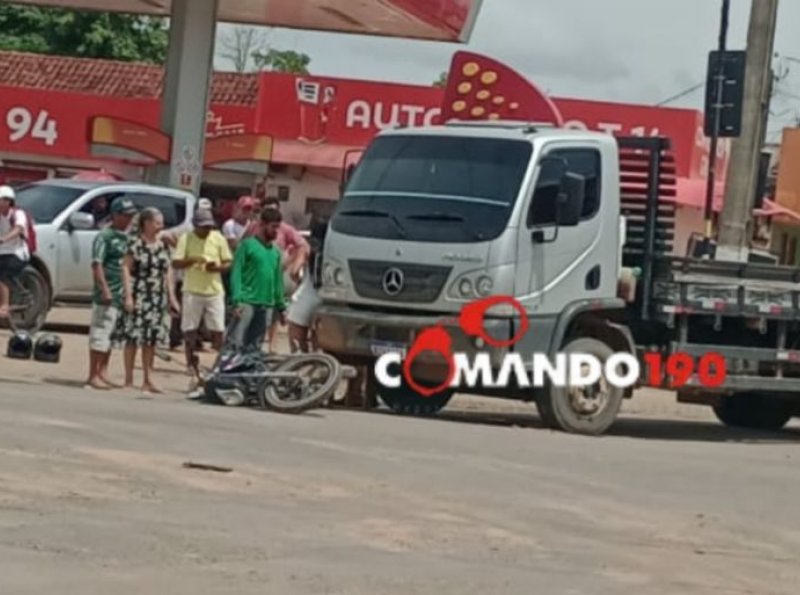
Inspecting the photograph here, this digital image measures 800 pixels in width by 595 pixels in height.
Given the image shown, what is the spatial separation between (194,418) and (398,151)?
11.5 feet

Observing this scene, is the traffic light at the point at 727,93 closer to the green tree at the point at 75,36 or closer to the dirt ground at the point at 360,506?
the dirt ground at the point at 360,506

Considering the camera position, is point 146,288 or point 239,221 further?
point 239,221

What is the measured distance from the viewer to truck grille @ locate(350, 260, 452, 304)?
51.6 ft

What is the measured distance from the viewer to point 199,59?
26.3m

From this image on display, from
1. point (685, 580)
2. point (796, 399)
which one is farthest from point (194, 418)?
point (796, 399)

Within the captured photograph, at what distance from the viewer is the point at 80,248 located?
22328mm

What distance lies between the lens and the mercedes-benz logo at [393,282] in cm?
1588

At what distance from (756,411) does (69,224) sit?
8432mm

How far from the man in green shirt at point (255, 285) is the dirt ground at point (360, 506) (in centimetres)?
91

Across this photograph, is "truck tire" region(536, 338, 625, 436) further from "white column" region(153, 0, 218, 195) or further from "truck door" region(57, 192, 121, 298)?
"white column" region(153, 0, 218, 195)

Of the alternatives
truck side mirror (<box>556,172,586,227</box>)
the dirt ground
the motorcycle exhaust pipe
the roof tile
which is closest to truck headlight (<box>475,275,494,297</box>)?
truck side mirror (<box>556,172,586,227</box>)

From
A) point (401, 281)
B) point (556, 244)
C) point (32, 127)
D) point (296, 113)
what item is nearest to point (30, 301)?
point (401, 281)

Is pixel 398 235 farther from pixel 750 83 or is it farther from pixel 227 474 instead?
pixel 750 83

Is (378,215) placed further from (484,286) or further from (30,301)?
(30,301)
